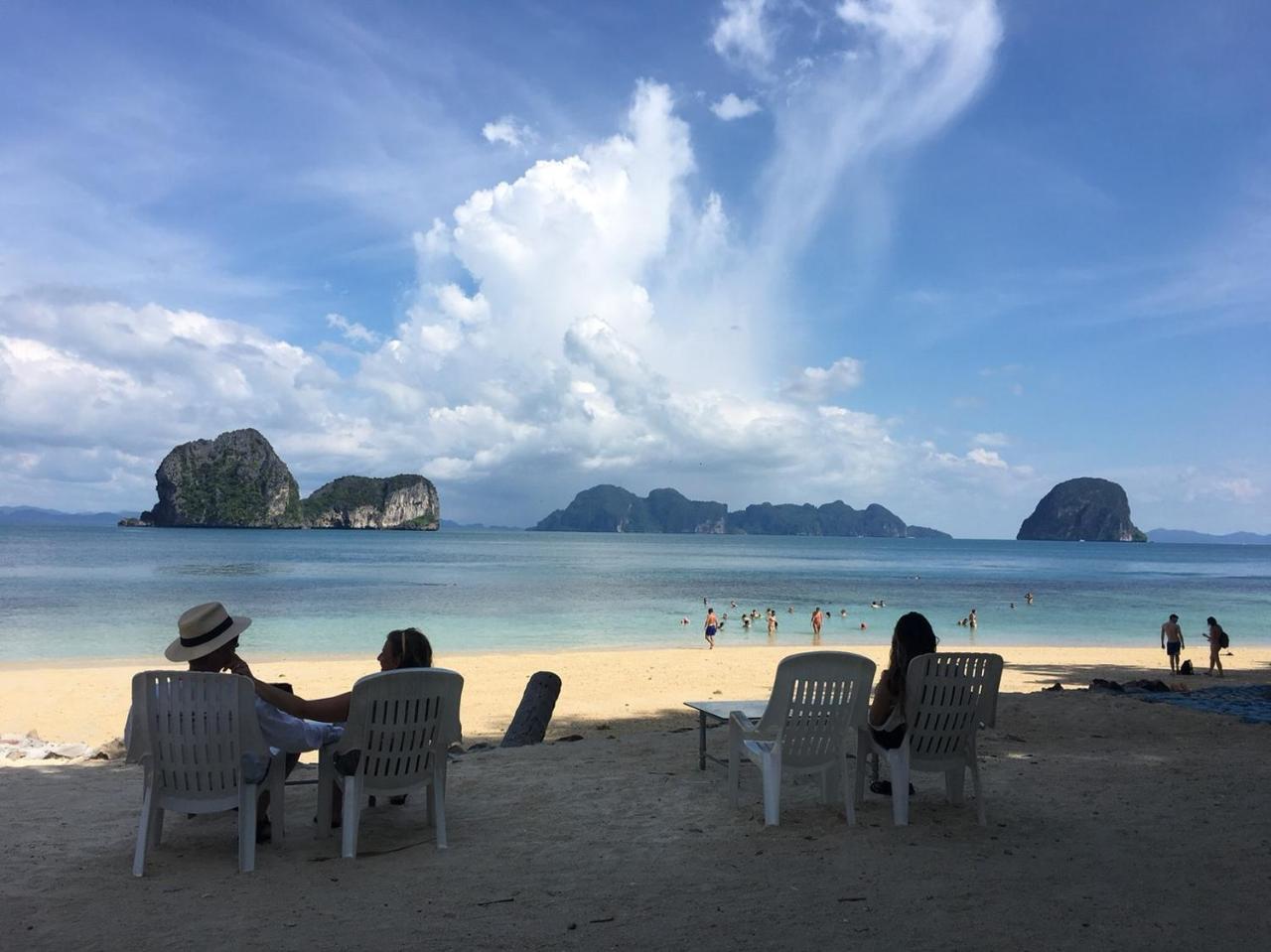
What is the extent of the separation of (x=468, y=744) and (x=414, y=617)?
70.2 ft

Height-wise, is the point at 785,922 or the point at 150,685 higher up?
the point at 150,685

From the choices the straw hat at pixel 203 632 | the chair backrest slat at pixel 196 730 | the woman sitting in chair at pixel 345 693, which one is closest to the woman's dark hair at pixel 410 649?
the woman sitting in chair at pixel 345 693

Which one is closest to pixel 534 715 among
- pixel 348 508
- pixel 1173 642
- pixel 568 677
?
pixel 568 677

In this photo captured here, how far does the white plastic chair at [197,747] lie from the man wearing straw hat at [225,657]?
222 millimetres

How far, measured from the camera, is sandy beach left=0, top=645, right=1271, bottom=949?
347 cm

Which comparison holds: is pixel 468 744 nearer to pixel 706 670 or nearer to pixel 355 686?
pixel 355 686

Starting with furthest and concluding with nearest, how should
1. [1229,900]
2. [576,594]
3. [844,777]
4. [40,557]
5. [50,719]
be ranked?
1. [40,557]
2. [576,594]
3. [50,719]
4. [844,777]
5. [1229,900]

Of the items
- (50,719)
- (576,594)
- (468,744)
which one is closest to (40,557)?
(576,594)

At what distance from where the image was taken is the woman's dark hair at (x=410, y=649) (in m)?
4.96

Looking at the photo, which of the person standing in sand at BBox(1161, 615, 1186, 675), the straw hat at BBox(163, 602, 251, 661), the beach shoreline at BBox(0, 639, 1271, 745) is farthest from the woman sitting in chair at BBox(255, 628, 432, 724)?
the person standing in sand at BBox(1161, 615, 1186, 675)

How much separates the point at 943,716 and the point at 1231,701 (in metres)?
7.24

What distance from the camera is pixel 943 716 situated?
16.3ft

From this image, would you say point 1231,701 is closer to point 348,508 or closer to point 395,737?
point 395,737

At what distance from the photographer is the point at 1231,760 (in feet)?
22.8
